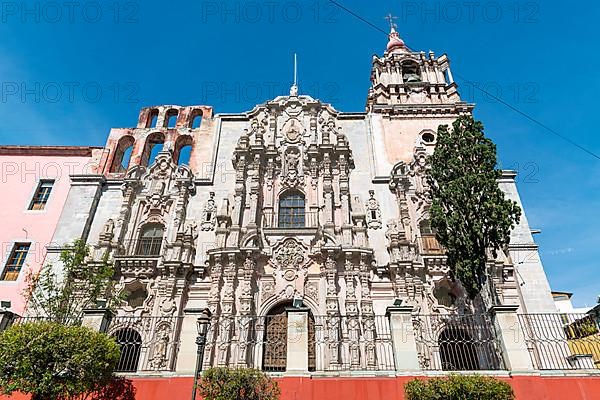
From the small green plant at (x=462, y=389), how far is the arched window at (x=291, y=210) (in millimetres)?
10041

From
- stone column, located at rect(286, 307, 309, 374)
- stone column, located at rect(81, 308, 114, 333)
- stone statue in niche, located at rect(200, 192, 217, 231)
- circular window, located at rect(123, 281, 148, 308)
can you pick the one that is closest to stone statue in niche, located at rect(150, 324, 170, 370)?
circular window, located at rect(123, 281, 148, 308)

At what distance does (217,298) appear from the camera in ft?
51.2

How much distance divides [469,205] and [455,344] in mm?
5208

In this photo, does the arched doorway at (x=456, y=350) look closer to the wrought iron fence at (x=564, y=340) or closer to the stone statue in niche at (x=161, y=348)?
the wrought iron fence at (x=564, y=340)

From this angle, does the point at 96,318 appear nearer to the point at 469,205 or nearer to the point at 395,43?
the point at 469,205

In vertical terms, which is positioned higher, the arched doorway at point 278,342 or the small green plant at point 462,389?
the arched doorway at point 278,342

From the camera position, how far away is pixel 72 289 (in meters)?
14.4

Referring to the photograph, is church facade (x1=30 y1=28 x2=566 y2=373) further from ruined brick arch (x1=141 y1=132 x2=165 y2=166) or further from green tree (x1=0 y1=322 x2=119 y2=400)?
green tree (x1=0 y1=322 x2=119 y2=400)

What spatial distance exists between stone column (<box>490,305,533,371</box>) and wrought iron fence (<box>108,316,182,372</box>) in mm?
10643

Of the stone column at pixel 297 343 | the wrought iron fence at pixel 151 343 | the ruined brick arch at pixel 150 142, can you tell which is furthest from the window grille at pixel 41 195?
the stone column at pixel 297 343

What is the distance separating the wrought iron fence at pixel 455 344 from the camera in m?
12.2

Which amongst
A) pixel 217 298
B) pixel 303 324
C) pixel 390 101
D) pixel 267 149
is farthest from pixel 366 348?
pixel 390 101

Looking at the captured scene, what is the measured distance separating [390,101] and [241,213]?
11575 millimetres

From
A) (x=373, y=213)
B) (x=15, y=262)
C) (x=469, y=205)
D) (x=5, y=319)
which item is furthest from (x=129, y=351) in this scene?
(x=469, y=205)
